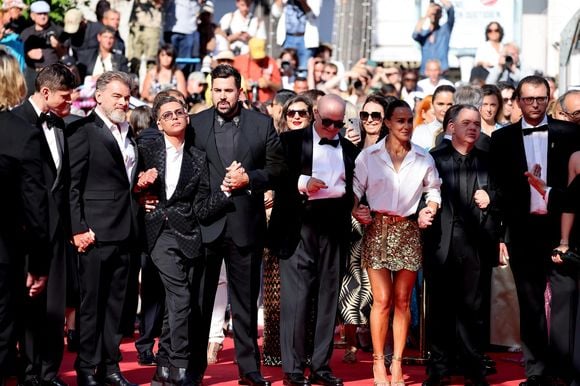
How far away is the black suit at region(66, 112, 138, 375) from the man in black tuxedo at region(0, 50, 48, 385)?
3.69 ft

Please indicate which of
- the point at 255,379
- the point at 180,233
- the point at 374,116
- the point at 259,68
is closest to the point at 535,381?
the point at 255,379

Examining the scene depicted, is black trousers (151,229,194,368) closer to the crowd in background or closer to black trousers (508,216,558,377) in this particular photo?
the crowd in background

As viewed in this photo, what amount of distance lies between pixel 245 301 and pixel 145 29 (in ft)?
31.8

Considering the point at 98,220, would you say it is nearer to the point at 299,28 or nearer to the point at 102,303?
the point at 102,303

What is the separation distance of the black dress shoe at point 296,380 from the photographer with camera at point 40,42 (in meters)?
7.57

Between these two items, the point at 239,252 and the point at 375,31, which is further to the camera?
the point at 375,31

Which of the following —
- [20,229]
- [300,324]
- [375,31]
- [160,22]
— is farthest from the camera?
[375,31]

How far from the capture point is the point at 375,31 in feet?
78.0

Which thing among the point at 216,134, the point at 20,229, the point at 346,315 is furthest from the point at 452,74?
the point at 20,229

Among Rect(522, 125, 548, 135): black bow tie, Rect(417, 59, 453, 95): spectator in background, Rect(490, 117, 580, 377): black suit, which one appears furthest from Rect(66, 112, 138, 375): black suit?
Rect(417, 59, 453, 95): spectator in background

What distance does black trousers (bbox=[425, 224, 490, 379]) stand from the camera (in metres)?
10.1

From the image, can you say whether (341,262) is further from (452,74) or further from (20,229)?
(452,74)

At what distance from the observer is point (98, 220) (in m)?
9.30

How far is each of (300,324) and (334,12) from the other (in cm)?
1447
